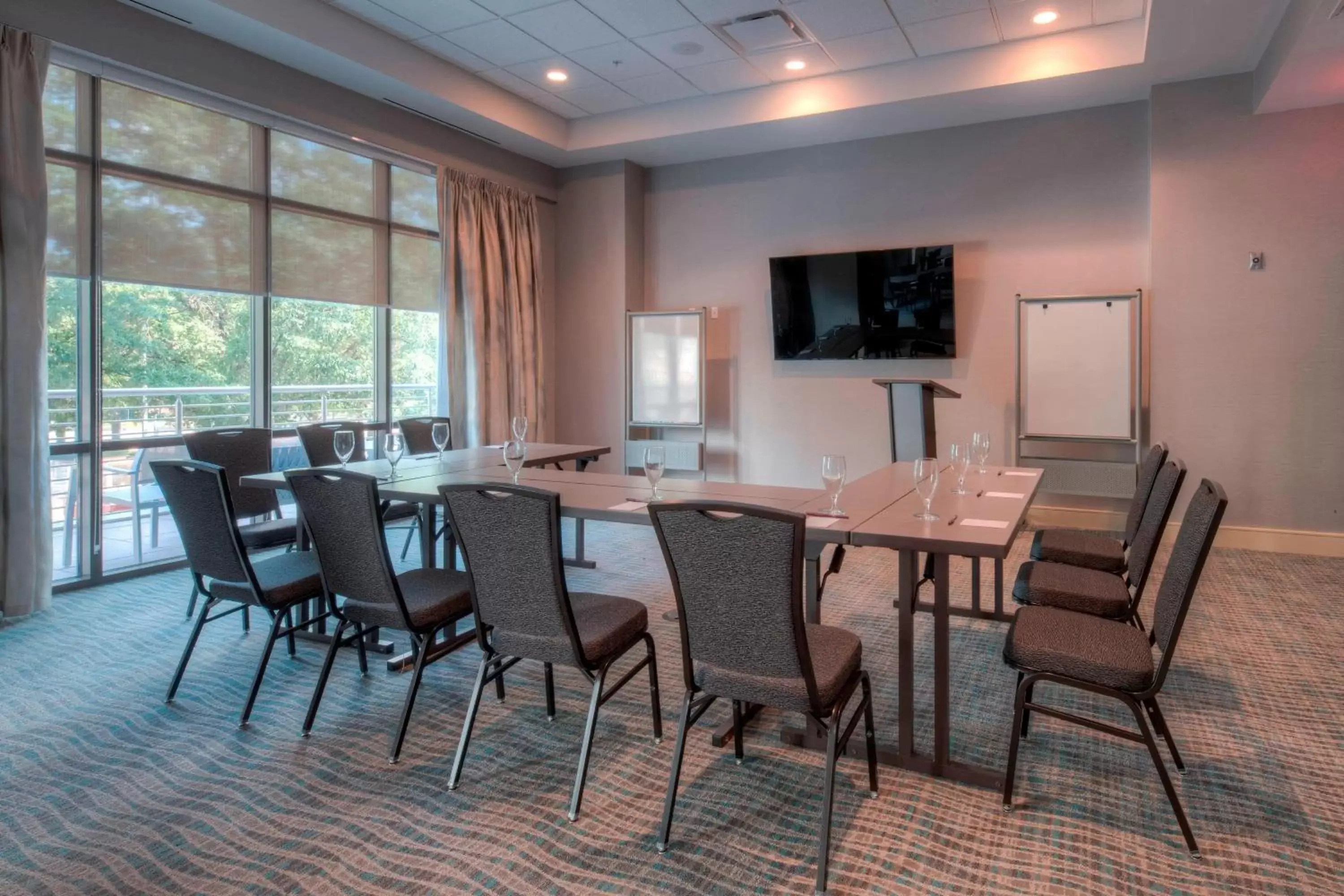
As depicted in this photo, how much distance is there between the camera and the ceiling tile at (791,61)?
5.18 metres

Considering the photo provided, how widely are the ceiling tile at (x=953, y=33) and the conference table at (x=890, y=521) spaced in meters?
2.94

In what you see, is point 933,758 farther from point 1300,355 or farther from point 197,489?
point 1300,355

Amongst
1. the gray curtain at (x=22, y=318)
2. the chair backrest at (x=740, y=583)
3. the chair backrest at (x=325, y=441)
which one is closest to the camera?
the chair backrest at (x=740, y=583)

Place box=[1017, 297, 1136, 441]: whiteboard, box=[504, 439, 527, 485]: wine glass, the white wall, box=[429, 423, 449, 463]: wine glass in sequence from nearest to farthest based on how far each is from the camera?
box=[504, 439, 527, 485]: wine glass, box=[429, 423, 449, 463]: wine glass, box=[1017, 297, 1136, 441]: whiteboard, the white wall

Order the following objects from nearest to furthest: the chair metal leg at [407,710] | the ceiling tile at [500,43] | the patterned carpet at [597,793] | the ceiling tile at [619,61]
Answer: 1. the patterned carpet at [597,793]
2. the chair metal leg at [407,710]
3. the ceiling tile at [500,43]
4. the ceiling tile at [619,61]

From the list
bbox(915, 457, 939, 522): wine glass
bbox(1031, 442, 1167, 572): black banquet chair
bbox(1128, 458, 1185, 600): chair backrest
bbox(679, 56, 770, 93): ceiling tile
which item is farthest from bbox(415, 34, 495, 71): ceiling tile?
bbox(1128, 458, 1185, 600): chair backrest

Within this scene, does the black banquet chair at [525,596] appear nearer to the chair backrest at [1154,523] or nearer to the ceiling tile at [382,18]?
the chair backrest at [1154,523]

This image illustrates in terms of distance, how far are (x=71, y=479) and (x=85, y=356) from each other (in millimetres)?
674

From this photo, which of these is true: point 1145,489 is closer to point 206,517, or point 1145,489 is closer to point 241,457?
point 206,517

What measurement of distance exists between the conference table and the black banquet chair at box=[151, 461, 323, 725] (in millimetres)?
429

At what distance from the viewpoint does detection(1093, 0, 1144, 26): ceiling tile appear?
14.7 ft

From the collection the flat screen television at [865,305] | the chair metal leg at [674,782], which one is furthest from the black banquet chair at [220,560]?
the flat screen television at [865,305]

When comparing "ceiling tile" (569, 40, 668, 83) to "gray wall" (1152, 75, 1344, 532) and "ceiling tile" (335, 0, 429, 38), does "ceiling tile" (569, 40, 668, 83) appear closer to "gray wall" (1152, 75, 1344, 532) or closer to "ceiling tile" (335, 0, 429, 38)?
"ceiling tile" (335, 0, 429, 38)

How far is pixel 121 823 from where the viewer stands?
204cm
